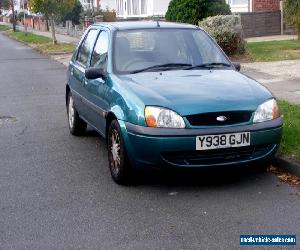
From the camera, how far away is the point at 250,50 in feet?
60.8

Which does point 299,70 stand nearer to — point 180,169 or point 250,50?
point 250,50

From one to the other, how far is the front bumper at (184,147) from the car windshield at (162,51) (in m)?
1.21

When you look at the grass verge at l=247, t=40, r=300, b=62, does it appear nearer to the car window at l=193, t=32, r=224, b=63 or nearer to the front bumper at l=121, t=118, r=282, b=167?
the car window at l=193, t=32, r=224, b=63

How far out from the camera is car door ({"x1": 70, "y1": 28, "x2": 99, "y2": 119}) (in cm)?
750

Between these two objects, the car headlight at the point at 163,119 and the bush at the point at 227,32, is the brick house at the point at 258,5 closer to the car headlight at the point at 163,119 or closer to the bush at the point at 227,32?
the bush at the point at 227,32

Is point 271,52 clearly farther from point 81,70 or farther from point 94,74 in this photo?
point 94,74

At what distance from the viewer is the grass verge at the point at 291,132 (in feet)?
21.2

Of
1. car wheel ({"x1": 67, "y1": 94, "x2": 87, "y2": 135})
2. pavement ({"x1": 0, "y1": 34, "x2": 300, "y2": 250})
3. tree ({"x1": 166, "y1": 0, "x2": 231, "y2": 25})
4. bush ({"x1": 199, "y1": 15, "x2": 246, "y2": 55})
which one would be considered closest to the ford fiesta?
pavement ({"x1": 0, "y1": 34, "x2": 300, "y2": 250})

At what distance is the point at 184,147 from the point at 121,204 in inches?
31.6

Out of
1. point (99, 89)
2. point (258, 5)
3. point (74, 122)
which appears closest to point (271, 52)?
point (258, 5)

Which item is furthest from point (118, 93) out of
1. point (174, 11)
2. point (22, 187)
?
point (174, 11)

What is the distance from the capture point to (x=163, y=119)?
5426 mm

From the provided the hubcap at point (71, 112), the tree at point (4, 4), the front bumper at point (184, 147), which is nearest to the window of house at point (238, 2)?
the hubcap at point (71, 112)

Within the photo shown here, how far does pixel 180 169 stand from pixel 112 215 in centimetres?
83
